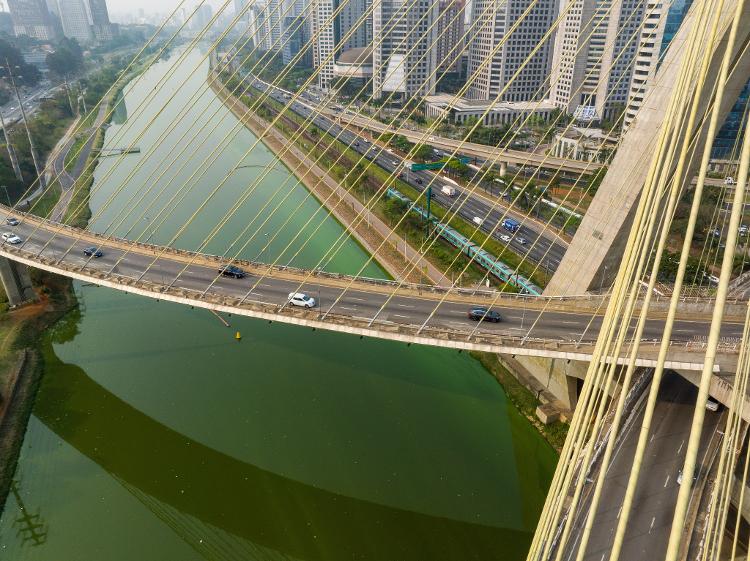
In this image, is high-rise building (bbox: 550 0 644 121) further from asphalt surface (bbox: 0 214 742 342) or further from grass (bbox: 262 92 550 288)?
asphalt surface (bbox: 0 214 742 342)

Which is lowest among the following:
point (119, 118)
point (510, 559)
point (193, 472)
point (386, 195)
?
point (510, 559)

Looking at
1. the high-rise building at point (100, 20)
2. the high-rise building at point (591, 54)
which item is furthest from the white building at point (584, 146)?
the high-rise building at point (100, 20)

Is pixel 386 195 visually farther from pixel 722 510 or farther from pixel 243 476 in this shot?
pixel 722 510

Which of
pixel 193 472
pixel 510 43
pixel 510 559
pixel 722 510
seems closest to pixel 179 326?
pixel 193 472

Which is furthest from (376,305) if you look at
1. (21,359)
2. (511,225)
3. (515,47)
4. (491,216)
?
(515,47)

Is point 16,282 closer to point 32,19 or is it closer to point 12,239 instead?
point 12,239

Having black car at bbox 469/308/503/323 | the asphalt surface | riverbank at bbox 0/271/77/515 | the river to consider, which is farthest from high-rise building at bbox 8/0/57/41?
black car at bbox 469/308/503/323
